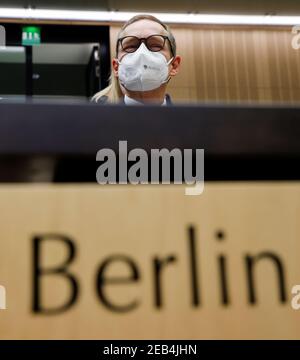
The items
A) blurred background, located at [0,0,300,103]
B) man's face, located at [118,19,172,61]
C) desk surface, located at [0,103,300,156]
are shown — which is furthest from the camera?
blurred background, located at [0,0,300,103]

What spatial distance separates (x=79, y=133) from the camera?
0.36 m

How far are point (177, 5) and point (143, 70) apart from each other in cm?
306

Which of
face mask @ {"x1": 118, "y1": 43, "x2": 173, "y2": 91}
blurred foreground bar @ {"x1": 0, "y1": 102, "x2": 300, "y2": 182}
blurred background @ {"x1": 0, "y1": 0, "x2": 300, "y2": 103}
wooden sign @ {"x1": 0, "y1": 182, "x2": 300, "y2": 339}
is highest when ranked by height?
blurred background @ {"x1": 0, "y1": 0, "x2": 300, "y2": 103}

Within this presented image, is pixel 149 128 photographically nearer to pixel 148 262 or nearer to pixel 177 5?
pixel 148 262

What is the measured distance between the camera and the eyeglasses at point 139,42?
1.33 meters

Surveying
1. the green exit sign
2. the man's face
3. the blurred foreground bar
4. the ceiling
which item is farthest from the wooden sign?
the green exit sign

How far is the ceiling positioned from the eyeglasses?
2.88 meters

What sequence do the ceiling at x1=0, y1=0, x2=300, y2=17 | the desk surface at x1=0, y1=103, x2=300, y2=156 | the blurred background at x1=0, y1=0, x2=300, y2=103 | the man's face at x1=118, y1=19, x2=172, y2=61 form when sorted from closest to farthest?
the desk surface at x1=0, y1=103, x2=300, y2=156 → the man's face at x1=118, y1=19, x2=172, y2=61 → the ceiling at x1=0, y1=0, x2=300, y2=17 → the blurred background at x1=0, y1=0, x2=300, y2=103

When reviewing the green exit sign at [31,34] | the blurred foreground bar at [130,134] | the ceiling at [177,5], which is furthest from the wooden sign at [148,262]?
the green exit sign at [31,34]

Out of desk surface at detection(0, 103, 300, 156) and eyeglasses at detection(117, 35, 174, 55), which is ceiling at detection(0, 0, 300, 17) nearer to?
eyeglasses at detection(117, 35, 174, 55)

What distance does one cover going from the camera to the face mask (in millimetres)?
1399

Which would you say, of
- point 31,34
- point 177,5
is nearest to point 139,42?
point 177,5

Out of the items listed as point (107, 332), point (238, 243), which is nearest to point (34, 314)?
point (107, 332)

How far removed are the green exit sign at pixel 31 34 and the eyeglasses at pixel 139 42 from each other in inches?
128
